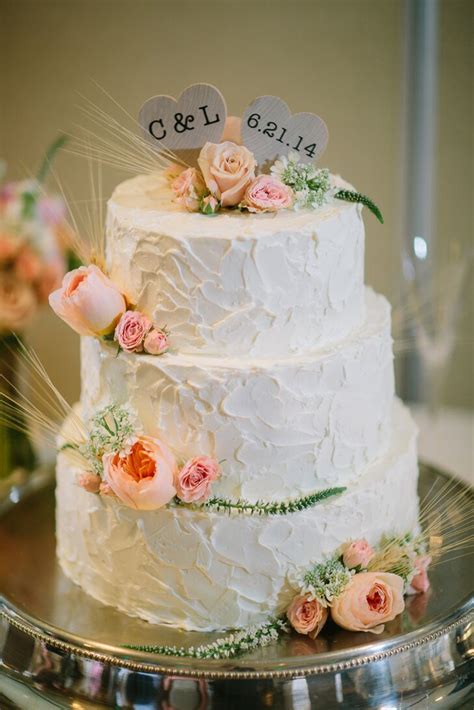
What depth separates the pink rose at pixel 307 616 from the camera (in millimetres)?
1985

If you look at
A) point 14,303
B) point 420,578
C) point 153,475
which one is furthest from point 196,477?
point 14,303

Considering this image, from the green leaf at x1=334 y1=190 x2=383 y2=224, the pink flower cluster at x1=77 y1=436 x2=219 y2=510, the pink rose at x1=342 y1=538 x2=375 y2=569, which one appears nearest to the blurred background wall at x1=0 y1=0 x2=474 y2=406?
the green leaf at x1=334 y1=190 x2=383 y2=224

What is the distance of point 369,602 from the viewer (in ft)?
6.59

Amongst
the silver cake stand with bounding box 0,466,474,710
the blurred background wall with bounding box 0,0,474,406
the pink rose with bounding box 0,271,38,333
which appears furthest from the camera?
the blurred background wall with bounding box 0,0,474,406

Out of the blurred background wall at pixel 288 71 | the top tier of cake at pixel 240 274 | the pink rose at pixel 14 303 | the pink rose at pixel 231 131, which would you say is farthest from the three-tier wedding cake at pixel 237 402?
the blurred background wall at pixel 288 71

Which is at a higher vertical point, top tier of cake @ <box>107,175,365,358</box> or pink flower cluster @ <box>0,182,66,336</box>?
top tier of cake @ <box>107,175,365,358</box>

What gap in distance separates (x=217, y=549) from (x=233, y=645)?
20 centimetres

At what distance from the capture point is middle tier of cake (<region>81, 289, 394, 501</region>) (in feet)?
6.37

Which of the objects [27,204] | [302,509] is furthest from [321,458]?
[27,204]

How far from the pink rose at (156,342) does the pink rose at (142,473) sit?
18 cm

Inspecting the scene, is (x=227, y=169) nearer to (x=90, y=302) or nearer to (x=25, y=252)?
(x=90, y=302)

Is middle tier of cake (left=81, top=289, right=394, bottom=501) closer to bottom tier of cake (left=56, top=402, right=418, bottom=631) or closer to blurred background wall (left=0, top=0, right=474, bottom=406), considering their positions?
bottom tier of cake (left=56, top=402, right=418, bottom=631)

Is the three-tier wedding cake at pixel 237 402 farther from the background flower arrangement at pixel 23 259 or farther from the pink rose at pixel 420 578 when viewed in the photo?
the background flower arrangement at pixel 23 259

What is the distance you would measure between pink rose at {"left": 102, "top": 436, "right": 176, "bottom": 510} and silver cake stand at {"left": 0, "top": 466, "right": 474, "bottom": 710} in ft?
1.00
